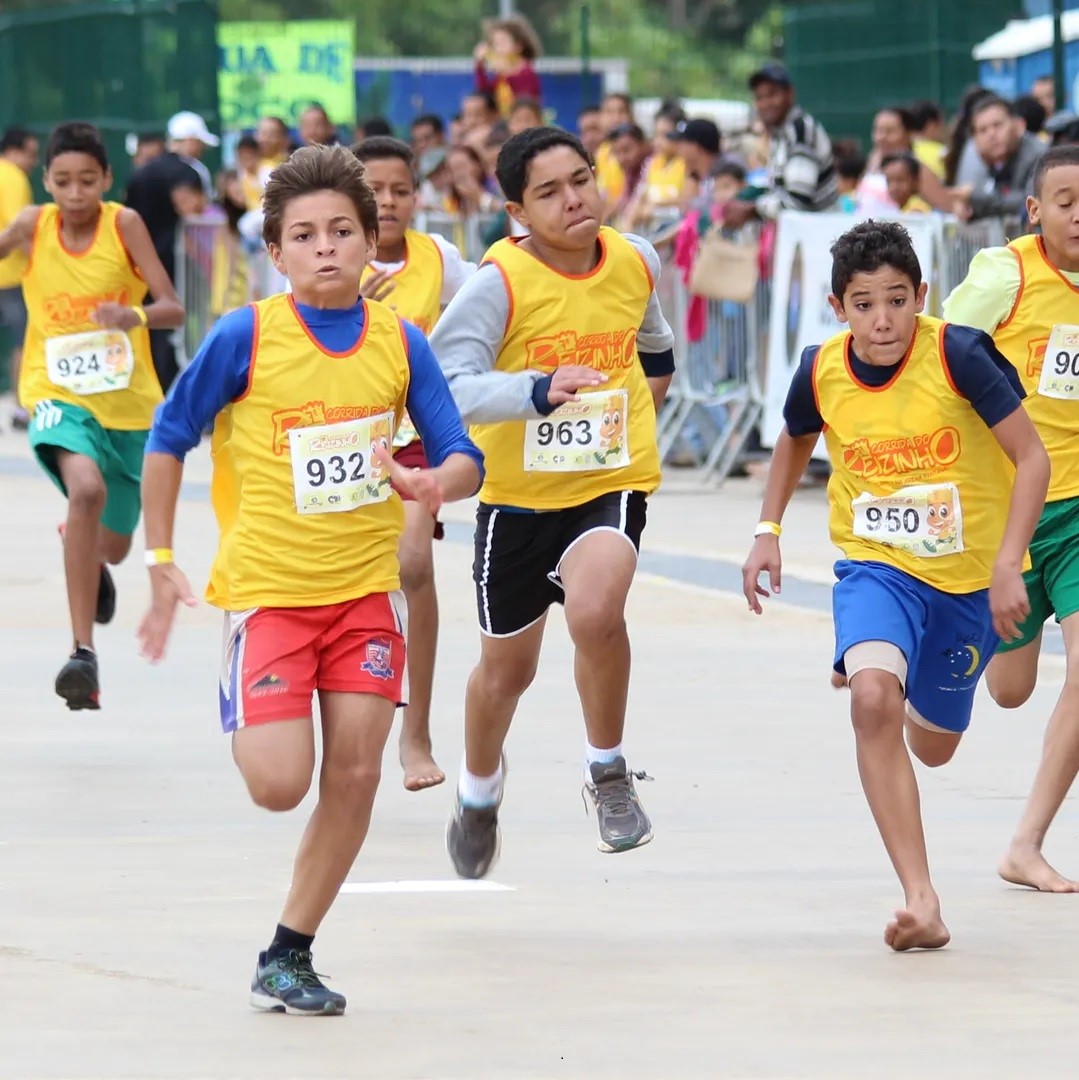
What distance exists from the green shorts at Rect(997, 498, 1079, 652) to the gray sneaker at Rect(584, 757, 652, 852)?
1006 mm

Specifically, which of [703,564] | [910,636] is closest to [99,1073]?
[910,636]

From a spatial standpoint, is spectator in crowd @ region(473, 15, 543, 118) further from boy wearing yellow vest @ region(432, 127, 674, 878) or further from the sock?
the sock

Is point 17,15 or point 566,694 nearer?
point 566,694

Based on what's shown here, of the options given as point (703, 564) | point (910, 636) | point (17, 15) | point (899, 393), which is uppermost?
point (17, 15)

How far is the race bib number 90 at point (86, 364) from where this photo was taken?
10219 millimetres

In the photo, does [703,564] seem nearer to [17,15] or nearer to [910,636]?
[910,636]

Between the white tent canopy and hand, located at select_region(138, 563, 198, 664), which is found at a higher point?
the white tent canopy

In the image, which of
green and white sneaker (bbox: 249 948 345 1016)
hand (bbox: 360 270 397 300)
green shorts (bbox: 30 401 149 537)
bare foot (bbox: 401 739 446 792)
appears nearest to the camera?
green and white sneaker (bbox: 249 948 345 1016)

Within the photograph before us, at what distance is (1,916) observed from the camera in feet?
21.2

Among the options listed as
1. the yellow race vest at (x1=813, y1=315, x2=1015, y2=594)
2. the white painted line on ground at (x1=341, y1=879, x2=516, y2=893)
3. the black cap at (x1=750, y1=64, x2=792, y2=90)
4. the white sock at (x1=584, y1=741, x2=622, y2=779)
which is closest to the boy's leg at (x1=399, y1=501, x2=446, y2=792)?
the white sock at (x1=584, y1=741, x2=622, y2=779)

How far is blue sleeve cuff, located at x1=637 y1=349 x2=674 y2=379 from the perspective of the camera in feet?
25.2

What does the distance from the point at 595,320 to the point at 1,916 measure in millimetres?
2073

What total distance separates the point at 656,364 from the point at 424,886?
64.4 inches

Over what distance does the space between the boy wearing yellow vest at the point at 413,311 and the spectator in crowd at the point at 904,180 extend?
7.05 m
